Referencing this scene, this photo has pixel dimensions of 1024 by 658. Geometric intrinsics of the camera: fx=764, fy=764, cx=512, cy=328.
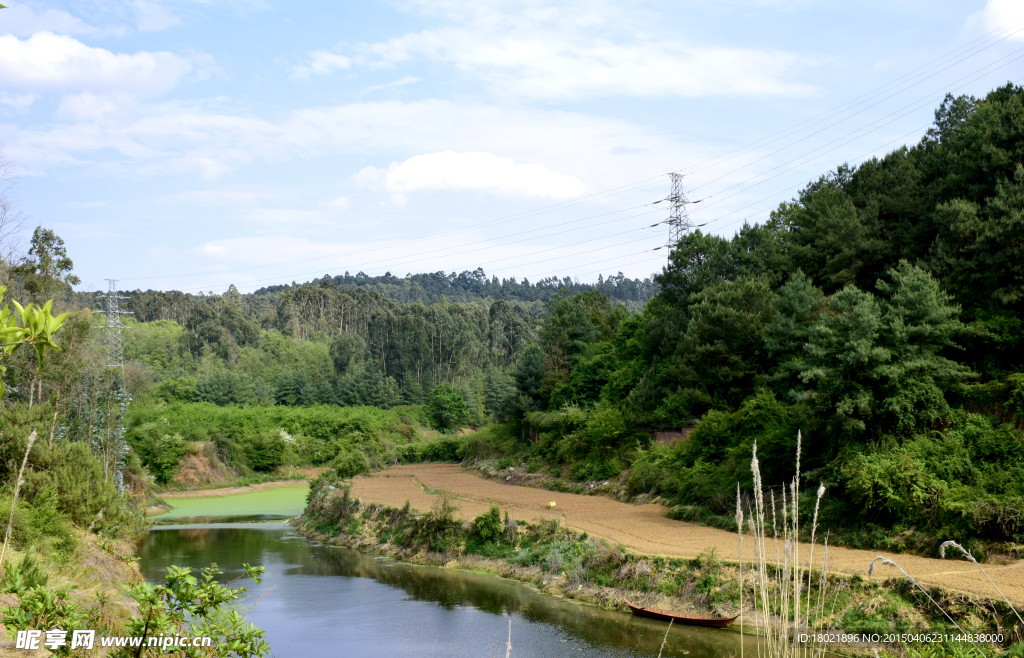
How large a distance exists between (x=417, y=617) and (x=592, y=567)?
14.2 ft

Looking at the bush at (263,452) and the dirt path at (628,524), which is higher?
the dirt path at (628,524)

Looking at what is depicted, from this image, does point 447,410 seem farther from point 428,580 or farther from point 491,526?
point 428,580

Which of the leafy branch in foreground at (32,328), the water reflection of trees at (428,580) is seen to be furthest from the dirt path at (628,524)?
the leafy branch in foreground at (32,328)

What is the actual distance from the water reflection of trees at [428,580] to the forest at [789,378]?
4750 mm

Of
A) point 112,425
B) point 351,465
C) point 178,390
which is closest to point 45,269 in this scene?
point 112,425

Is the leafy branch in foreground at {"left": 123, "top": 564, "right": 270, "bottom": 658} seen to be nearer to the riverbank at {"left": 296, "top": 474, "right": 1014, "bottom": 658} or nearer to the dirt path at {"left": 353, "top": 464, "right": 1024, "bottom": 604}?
the riverbank at {"left": 296, "top": 474, "right": 1014, "bottom": 658}

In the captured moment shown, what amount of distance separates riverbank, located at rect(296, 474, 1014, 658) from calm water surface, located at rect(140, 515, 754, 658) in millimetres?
670

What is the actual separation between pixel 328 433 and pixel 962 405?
4488 centimetres

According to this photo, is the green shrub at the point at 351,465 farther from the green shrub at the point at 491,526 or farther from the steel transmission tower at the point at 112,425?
the green shrub at the point at 491,526

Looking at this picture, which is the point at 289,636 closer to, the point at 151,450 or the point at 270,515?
the point at 270,515

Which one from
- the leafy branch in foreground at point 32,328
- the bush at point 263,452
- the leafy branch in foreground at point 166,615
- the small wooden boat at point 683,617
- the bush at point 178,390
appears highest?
the leafy branch in foreground at point 32,328

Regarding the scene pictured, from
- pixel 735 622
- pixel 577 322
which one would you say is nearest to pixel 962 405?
pixel 735 622

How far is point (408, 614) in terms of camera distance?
17.2m

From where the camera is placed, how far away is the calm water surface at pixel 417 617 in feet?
46.6
